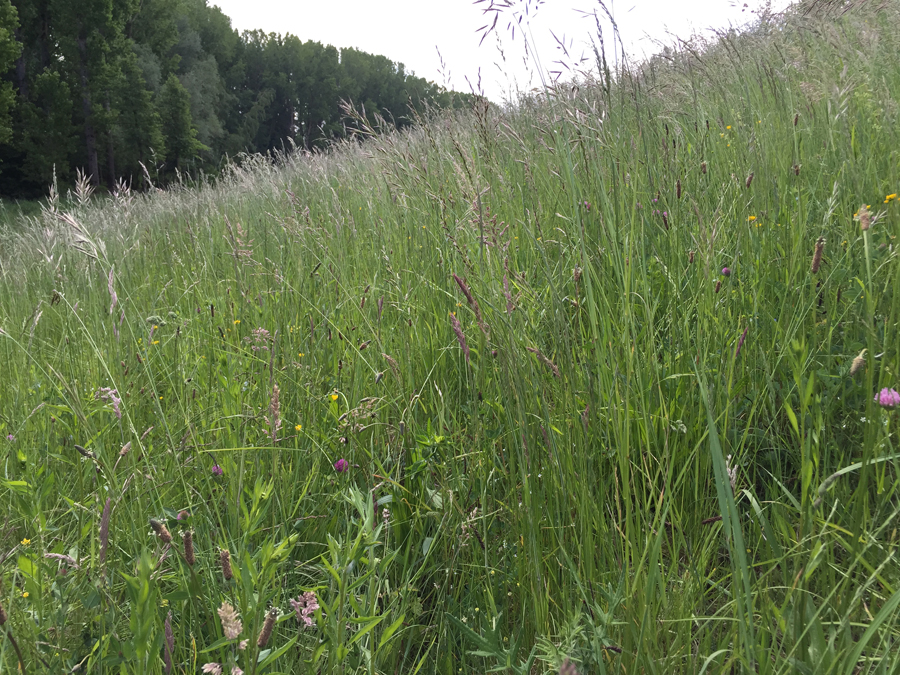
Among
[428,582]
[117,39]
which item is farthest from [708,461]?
[117,39]

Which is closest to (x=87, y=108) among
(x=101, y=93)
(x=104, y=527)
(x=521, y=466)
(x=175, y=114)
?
(x=101, y=93)

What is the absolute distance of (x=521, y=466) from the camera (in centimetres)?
95

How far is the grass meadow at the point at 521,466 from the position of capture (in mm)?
808

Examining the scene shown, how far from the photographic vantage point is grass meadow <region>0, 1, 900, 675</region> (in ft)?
2.65

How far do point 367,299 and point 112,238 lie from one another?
3699 millimetres

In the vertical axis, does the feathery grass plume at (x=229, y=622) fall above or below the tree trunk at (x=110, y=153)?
below

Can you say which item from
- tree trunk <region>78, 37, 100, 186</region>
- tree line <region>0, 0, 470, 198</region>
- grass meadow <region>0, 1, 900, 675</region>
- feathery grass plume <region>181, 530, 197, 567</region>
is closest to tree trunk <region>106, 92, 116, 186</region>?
tree line <region>0, 0, 470, 198</region>

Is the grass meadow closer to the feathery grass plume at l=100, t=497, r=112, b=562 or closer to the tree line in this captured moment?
the feathery grass plume at l=100, t=497, r=112, b=562

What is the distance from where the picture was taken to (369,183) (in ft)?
13.6

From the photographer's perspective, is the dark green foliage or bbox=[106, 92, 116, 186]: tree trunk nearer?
bbox=[106, 92, 116, 186]: tree trunk

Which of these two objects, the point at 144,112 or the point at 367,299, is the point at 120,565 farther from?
the point at 144,112

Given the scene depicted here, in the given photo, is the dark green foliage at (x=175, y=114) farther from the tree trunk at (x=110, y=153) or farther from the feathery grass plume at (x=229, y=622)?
the feathery grass plume at (x=229, y=622)

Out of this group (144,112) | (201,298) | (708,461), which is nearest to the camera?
(708,461)

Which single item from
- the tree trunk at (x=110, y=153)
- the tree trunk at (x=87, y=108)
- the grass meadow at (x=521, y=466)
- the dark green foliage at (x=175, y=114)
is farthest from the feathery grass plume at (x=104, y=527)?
the dark green foliage at (x=175, y=114)
